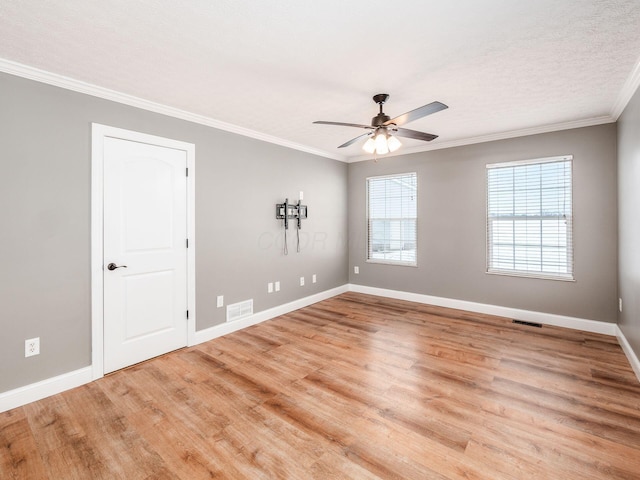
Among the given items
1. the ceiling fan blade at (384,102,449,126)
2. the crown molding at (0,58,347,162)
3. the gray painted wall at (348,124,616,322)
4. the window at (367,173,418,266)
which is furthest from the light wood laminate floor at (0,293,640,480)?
the crown molding at (0,58,347,162)

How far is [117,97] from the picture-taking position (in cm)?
282

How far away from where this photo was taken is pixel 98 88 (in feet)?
8.82

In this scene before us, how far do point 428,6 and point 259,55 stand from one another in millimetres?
1163

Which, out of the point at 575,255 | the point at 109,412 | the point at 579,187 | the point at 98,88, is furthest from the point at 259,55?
the point at 575,255

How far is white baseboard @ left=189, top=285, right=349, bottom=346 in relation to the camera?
141 inches

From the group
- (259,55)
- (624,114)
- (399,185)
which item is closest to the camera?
(259,55)

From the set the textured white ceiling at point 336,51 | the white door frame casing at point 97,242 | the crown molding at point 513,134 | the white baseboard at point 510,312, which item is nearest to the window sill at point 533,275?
the white baseboard at point 510,312

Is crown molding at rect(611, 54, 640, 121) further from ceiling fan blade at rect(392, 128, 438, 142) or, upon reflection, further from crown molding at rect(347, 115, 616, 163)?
ceiling fan blade at rect(392, 128, 438, 142)

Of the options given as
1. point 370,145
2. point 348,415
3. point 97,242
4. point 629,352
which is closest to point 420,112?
point 370,145

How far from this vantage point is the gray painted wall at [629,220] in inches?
107

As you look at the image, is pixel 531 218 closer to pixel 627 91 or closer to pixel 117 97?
pixel 627 91

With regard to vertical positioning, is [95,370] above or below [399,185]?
below

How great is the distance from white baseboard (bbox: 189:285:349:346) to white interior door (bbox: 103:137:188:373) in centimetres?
26

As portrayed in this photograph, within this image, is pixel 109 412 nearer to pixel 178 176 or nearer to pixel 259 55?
pixel 178 176
